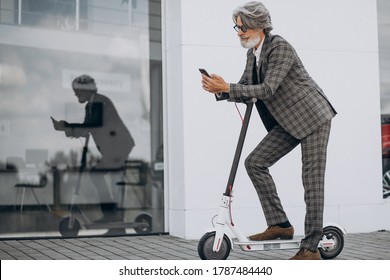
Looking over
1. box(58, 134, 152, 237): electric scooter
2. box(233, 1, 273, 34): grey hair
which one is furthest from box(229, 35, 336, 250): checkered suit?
box(58, 134, 152, 237): electric scooter

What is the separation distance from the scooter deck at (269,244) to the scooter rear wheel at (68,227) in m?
2.52

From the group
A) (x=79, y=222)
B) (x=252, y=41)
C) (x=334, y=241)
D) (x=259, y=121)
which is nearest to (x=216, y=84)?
(x=252, y=41)

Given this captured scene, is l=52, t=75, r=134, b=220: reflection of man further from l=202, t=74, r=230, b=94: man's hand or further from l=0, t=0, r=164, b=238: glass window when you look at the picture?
l=202, t=74, r=230, b=94: man's hand

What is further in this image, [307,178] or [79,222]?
[79,222]

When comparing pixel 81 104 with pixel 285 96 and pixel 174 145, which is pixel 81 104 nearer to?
pixel 174 145

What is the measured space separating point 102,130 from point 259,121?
1.54 metres

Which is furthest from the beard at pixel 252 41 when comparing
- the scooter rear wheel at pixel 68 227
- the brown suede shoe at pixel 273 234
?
the scooter rear wheel at pixel 68 227

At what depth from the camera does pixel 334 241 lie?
16.6ft

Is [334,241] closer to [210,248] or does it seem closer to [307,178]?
[307,178]

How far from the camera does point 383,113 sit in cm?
754

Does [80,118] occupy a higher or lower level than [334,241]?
higher

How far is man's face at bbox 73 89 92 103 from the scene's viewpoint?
22.5 feet

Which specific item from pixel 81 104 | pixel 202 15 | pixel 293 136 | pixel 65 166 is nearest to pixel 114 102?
pixel 81 104

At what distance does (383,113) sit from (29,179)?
3746 mm
